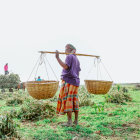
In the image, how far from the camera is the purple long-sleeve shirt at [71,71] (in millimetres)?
3971

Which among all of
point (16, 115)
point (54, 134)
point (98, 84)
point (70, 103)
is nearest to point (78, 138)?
point (54, 134)

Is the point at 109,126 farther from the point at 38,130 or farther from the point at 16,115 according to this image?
the point at 16,115

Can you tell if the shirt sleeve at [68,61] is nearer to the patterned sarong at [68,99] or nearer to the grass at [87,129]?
the patterned sarong at [68,99]

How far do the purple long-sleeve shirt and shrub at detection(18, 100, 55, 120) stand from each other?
1.41 m

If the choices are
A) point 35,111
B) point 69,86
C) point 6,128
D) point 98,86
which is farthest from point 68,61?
point 35,111

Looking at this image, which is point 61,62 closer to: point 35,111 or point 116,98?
point 35,111

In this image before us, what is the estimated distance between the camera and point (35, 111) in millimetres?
5016

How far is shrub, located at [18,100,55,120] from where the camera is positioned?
4918mm

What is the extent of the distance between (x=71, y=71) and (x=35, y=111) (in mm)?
1731

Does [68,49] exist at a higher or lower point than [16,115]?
higher

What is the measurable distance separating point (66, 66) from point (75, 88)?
21.3 inches

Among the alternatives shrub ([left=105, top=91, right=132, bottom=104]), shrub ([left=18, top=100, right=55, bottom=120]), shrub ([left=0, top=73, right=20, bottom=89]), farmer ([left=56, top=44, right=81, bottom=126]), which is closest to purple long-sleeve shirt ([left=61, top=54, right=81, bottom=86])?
farmer ([left=56, top=44, right=81, bottom=126])

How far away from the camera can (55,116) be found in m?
5.04

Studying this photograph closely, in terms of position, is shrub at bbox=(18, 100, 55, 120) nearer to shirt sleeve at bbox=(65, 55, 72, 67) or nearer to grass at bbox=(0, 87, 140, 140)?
grass at bbox=(0, 87, 140, 140)
